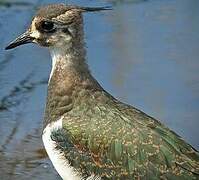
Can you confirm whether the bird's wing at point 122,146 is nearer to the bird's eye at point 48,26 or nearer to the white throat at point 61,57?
the white throat at point 61,57

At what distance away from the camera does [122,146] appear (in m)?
7.22

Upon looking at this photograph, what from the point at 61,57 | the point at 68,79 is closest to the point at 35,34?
the point at 61,57

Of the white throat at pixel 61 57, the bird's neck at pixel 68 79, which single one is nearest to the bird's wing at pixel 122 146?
the bird's neck at pixel 68 79

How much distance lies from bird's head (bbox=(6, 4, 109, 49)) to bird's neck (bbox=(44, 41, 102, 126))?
81 mm

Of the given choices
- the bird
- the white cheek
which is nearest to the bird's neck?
the bird

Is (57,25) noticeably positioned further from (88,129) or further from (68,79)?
(88,129)

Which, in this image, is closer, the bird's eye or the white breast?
the white breast

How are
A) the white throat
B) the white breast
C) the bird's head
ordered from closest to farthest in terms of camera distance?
the white breast < the bird's head < the white throat

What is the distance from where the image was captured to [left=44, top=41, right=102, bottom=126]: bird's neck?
770 cm

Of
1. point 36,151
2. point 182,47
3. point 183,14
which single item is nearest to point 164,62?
point 182,47

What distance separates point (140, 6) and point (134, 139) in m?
4.36

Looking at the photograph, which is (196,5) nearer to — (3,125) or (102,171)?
(3,125)

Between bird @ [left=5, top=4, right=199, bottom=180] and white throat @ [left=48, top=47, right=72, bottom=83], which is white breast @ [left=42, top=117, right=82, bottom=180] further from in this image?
white throat @ [left=48, top=47, right=72, bottom=83]

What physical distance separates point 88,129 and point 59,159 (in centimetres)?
30
